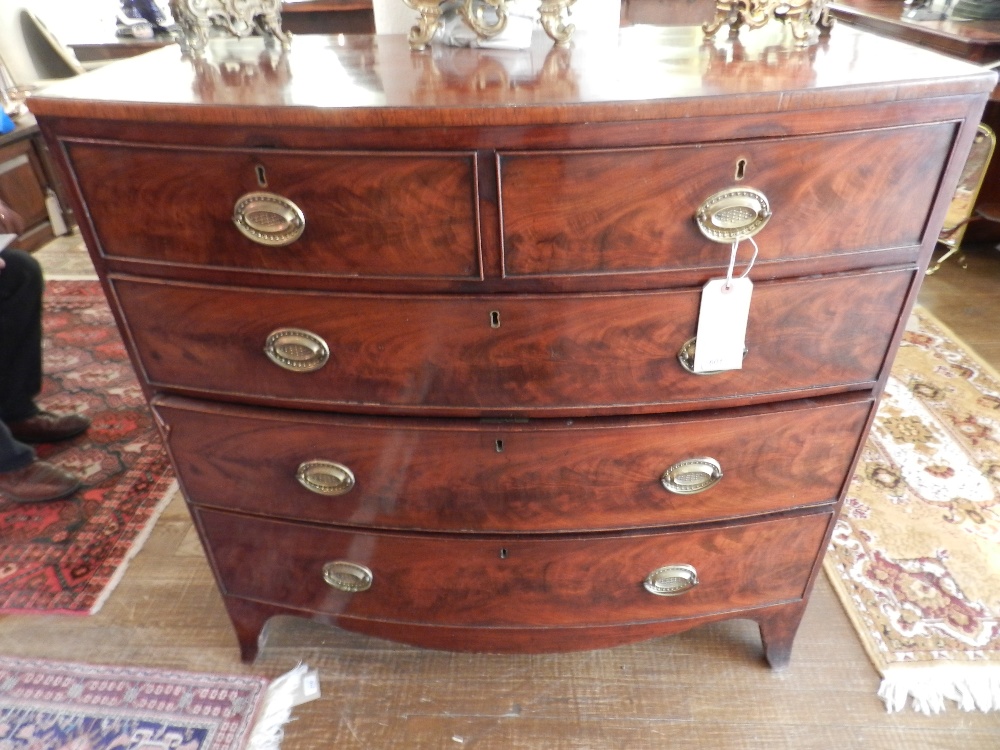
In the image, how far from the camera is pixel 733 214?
0.76 meters

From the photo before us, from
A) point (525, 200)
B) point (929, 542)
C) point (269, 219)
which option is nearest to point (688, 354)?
point (525, 200)

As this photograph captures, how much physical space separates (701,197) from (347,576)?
77 cm

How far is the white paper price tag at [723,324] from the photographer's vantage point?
81 cm

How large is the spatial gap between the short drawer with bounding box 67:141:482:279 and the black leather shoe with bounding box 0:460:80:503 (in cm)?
110

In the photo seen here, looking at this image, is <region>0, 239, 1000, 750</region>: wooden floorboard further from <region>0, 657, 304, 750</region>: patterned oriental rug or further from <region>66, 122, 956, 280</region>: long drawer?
<region>66, 122, 956, 280</region>: long drawer

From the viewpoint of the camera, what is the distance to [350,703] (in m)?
1.23

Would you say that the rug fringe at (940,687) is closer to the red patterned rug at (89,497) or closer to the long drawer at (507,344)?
the long drawer at (507,344)

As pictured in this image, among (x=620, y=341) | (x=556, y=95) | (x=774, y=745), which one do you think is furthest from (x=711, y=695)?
(x=556, y=95)

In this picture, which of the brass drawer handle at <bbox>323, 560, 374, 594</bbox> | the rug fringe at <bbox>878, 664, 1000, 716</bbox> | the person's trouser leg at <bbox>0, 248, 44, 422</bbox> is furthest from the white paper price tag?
the person's trouser leg at <bbox>0, 248, 44, 422</bbox>

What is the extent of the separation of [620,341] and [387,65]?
47 centimetres

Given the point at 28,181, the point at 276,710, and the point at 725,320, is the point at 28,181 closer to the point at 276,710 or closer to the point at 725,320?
the point at 276,710

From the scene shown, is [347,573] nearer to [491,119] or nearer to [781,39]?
[491,119]

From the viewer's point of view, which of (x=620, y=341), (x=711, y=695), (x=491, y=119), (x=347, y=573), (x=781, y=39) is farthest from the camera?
(x=711, y=695)

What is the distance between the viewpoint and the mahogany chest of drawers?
730mm
